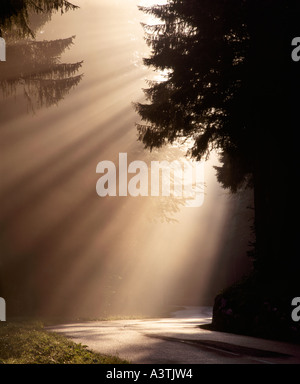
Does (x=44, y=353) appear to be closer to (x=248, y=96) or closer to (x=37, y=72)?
(x=248, y=96)

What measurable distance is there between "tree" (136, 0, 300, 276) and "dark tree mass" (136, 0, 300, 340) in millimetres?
26

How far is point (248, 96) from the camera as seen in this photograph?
45.5 ft

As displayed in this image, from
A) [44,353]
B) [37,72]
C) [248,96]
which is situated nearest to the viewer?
[44,353]

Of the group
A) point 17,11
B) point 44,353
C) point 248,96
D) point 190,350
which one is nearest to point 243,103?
point 248,96

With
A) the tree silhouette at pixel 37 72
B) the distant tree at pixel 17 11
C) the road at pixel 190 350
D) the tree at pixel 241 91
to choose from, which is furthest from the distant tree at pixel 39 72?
the road at pixel 190 350

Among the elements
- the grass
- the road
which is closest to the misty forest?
the road

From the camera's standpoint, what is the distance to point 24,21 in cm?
1073

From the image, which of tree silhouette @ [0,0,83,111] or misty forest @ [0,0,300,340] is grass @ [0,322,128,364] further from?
tree silhouette @ [0,0,83,111]

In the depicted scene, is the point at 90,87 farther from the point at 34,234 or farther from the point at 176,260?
the point at 176,260

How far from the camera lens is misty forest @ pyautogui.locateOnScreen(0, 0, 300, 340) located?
13.7 m

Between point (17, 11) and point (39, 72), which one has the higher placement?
point (39, 72)

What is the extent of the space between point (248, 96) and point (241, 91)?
256 millimetres

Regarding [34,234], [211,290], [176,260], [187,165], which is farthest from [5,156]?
[176,260]

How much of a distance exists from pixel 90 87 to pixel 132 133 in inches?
144
